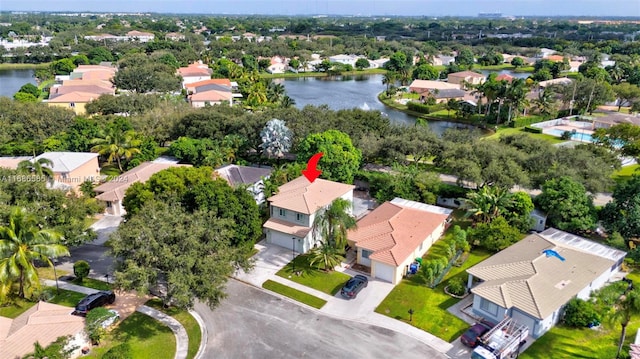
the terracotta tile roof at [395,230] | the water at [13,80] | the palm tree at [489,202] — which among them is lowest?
the water at [13,80]

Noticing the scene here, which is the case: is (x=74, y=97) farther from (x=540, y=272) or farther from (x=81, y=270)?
(x=540, y=272)

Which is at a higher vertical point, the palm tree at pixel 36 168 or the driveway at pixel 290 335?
the palm tree at pixel 36 168

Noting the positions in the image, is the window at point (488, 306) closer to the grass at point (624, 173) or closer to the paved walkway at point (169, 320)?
the paved walkway at point (169, 320)

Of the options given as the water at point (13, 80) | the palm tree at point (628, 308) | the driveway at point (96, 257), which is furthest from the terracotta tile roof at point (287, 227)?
the water at point (13, 80)

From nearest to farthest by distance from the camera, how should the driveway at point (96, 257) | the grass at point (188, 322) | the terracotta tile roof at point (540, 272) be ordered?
the grass at point (188, 322) < the terracotta tile roof at point (540, 272) < the driveway at point (96, 257)

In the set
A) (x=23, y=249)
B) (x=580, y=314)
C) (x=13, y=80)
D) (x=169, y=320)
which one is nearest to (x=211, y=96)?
(x=23, y=249)

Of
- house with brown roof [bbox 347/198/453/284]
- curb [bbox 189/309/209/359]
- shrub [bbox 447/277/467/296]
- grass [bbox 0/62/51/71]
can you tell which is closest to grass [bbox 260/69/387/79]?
grass [bbox 0/62/51/71]

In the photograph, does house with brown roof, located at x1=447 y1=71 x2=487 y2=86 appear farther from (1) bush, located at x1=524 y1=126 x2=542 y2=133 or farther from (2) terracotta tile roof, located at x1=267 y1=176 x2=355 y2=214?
(2) terracotta tile roof, located at x1=267 y1=176 x2=355 y2=214

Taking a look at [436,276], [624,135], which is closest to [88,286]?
[436,276]
